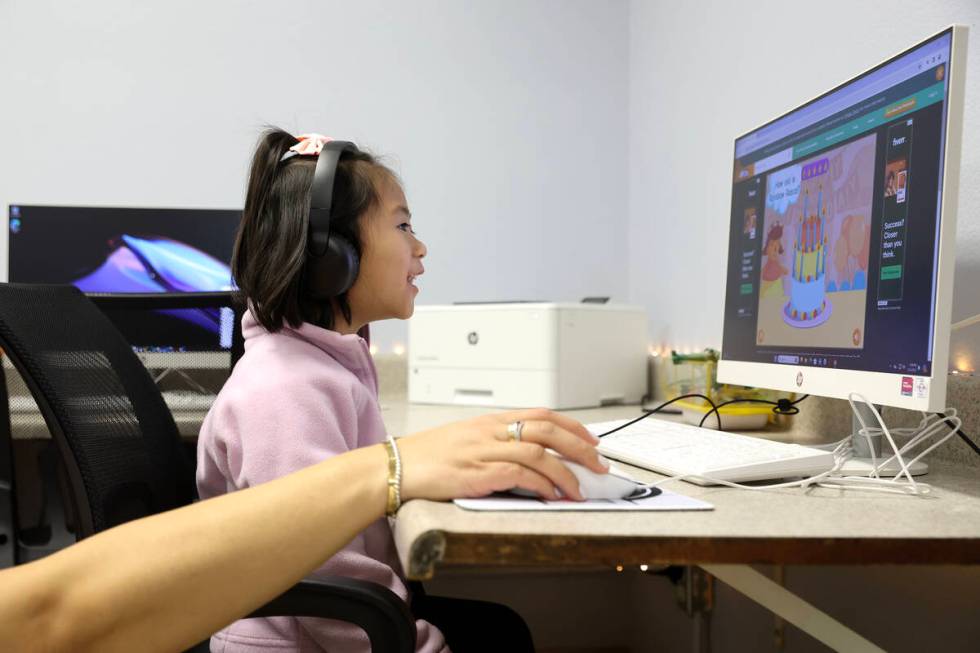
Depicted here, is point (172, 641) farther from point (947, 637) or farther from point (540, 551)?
point (947, 637)

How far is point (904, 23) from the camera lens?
1210 mm

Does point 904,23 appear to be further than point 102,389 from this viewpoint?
Yes

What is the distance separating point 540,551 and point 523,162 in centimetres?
196

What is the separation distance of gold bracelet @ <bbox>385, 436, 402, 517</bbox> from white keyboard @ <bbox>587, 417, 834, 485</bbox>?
1.02ft

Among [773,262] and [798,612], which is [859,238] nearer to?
[773,262]

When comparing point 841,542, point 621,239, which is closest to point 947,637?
point 841,542

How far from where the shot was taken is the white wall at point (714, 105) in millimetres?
1093

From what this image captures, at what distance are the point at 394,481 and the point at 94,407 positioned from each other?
44cm

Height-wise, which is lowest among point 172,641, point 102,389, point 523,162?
point 172,641

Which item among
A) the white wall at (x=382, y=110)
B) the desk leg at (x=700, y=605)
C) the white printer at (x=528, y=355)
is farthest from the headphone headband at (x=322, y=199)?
the white wall at (x=382, y=110)

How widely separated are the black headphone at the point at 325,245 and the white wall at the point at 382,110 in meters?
1.37

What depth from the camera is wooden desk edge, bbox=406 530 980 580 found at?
0.54 metres

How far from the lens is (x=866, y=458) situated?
0.96 meters

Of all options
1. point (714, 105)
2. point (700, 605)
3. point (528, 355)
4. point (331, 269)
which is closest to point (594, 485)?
point (331, 269)
